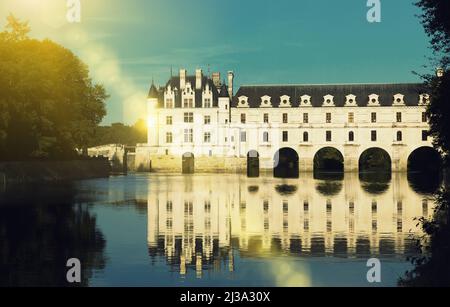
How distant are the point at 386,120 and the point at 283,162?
15.3 m

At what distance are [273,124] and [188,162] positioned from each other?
12.1 meters

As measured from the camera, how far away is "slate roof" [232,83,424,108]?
8656cm

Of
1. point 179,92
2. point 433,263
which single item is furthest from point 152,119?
point 433,263

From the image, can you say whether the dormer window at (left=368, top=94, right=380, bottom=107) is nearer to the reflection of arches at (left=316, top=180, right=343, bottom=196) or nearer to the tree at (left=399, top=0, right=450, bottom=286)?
the reflection of arches at (left=316, top=180, right=343, bottom=196)

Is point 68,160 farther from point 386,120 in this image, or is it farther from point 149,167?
point 386,120

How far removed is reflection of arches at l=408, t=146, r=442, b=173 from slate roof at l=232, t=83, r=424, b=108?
6.44 metres

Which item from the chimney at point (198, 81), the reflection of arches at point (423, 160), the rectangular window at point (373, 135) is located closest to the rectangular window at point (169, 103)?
the chimney at point (198, 81)

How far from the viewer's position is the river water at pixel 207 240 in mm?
14477

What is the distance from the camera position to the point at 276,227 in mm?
22984

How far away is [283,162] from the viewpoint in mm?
92812

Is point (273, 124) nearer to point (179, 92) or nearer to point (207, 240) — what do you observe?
point (179, 92)

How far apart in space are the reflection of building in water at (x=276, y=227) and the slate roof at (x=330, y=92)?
5095 cm

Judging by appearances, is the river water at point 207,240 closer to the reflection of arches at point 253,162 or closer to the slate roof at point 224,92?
the reflection of arches at point 253,162

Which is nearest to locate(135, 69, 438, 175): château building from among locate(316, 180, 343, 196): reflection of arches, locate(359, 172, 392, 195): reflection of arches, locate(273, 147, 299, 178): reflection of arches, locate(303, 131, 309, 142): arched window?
locate(303, 131, 309, 142): arched window
